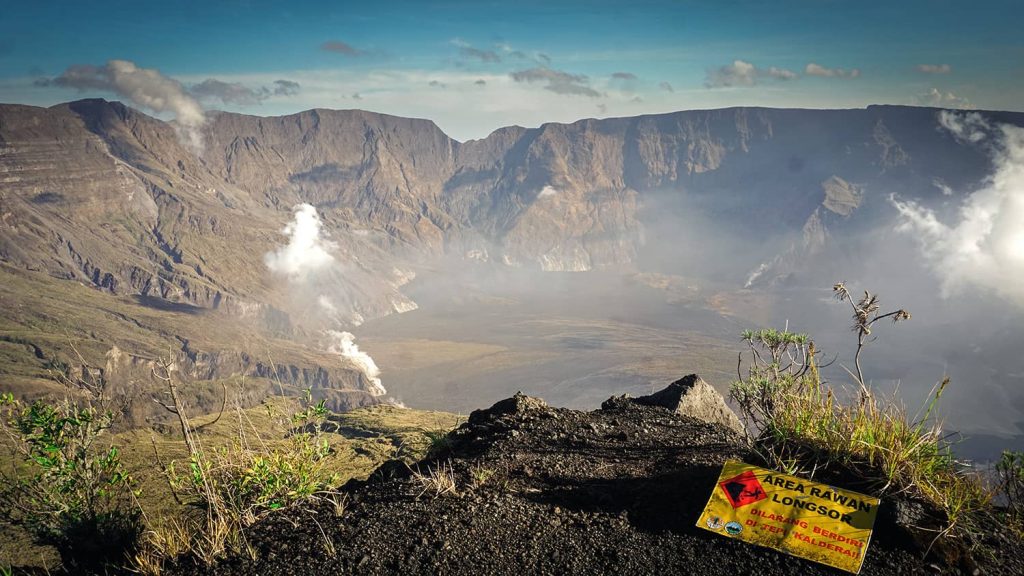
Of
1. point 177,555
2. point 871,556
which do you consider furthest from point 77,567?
point 871,556

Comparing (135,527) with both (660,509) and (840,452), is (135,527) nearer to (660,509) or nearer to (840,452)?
(660,509)

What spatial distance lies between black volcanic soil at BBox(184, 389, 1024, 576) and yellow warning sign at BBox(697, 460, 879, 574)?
166 mm

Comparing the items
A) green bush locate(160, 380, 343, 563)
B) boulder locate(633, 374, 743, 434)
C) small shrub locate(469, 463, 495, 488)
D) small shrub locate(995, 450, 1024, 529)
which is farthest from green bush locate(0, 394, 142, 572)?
small shrub locate(995, 450, 1024, 529)

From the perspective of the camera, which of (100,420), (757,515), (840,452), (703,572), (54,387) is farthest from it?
(54,387)

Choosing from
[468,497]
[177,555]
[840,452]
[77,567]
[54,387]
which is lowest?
[54,387]

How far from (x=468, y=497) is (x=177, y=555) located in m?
3.76

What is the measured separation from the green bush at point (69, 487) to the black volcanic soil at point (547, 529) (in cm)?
287

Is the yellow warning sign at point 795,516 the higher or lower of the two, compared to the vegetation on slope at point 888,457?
lower

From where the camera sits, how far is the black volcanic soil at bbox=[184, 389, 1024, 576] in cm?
671

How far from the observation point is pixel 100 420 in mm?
9703

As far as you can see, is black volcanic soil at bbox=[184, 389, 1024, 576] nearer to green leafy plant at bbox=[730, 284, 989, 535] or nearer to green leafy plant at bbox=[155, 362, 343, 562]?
green leafy plant at bbox=[155, 362, 343, 562]

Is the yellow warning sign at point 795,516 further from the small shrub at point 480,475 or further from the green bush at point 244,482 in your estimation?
the green bush at point 244,482

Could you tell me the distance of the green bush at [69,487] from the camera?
886cm

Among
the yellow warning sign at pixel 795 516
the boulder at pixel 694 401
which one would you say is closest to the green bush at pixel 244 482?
the yellow warning sign at pixel 795 516
